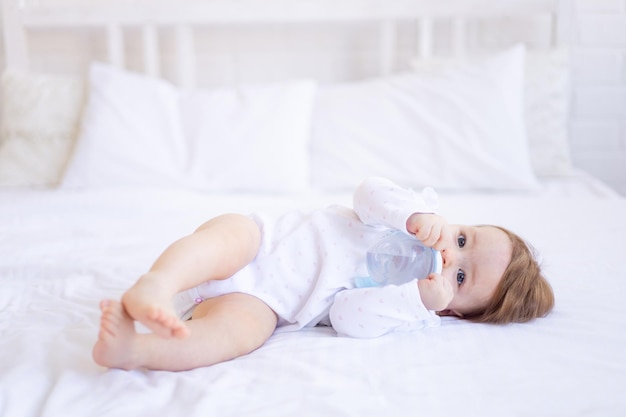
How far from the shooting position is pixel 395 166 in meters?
1.93

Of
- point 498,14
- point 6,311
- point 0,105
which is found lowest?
point 6,311

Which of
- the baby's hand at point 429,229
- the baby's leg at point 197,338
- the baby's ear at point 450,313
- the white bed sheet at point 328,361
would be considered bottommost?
the baby's ear at point 450,313

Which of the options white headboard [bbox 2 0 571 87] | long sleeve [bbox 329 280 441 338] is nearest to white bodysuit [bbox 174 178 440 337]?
long sleeve [bbox 329 280 441 338]

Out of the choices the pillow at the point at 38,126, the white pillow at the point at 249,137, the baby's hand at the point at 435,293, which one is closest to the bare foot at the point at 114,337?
the baby's hand at the point at 435,293

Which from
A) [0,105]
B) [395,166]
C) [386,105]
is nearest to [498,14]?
[386,105]

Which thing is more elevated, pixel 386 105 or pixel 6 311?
pixel 386 105

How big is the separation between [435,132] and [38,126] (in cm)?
116

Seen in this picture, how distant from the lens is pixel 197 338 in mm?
847

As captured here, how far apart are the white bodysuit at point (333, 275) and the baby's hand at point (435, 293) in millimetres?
12

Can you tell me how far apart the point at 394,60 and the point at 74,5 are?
111 centimetres

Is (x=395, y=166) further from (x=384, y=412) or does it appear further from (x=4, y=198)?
(x=384, y=412)

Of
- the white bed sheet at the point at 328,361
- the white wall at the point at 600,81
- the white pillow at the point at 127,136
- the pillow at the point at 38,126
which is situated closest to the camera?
the white bed sheet at the point at 328,361

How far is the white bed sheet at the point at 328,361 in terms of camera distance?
2.41 ft

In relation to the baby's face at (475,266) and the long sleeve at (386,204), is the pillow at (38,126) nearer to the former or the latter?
the long sleeve at (386,204)
